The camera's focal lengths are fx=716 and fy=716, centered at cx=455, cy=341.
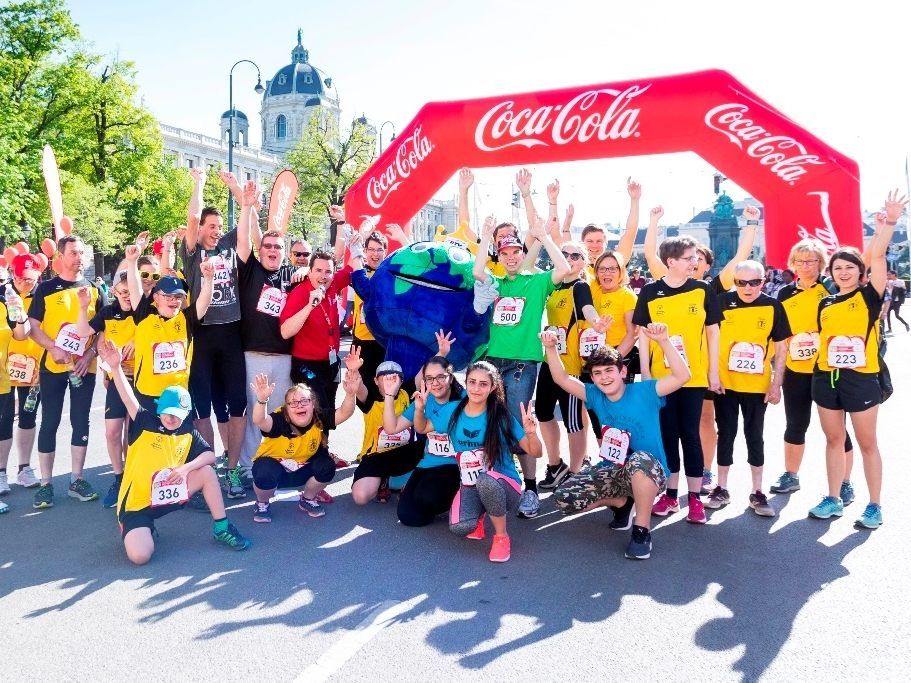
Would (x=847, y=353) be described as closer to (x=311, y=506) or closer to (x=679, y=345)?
(x=679, y=345)

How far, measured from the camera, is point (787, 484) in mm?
5055

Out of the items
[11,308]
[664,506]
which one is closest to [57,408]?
[11,308]

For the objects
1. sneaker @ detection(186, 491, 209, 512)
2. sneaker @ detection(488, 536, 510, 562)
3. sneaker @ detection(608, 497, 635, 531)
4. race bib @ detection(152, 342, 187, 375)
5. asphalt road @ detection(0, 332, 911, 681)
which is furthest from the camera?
sneaker @ detection(186, 491, 209, 512)

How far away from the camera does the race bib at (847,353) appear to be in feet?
14.0

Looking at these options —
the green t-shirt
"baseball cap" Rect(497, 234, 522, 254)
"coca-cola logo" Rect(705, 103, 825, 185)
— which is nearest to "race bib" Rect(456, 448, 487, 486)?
the green t-shirt

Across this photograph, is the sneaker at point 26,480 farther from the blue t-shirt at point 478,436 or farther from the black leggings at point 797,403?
the black leggings at point 797,403

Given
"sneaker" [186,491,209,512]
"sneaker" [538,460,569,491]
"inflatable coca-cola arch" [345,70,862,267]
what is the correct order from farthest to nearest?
"inflatable coca-cola arch" [345,70,862,267]
"sneaker" [538,460,569,491]
"sneaker" [186,491,209,512]

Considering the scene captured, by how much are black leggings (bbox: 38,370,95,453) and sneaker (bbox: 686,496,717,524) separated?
13.2ft

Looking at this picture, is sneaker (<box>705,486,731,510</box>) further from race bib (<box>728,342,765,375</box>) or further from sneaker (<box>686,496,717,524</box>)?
race bib (<box>728,342,765,375</box>)

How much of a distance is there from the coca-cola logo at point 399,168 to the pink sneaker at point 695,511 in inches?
186

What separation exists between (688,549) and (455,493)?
1394mm

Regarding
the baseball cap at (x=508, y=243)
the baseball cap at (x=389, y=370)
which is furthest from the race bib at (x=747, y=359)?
the baseball cap at (x=389, y=370)

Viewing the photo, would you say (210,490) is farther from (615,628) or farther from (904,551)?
(904,551)

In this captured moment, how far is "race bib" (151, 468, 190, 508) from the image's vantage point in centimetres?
395
